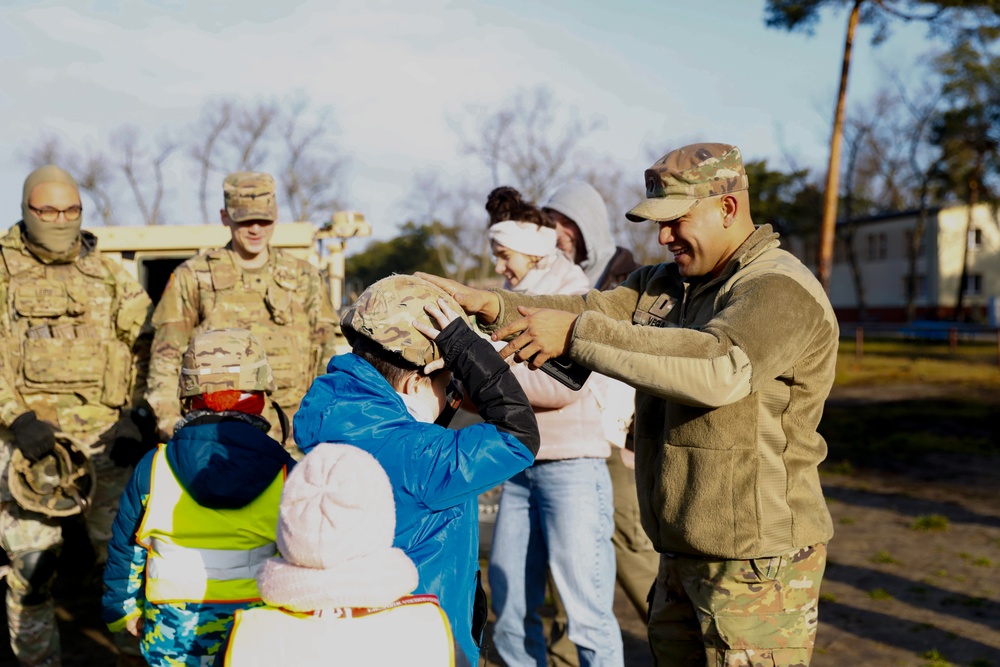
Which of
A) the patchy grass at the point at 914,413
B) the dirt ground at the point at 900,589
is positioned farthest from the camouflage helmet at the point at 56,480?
the patchy grass at the point at 914,413

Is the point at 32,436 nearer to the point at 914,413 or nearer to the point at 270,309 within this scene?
the point at 270,309

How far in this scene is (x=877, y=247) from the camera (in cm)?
4581

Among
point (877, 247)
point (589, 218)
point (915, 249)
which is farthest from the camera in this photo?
point (877, 247)

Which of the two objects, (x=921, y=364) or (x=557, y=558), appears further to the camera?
(x=921, y=364)

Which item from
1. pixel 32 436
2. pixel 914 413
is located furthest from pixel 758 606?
pixel 914 413

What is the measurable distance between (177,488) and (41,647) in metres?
2.33

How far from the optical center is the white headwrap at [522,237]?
4344 millimetres

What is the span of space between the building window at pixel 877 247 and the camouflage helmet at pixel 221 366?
46.2 metres

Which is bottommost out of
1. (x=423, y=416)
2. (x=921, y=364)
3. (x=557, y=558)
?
(x=921, y=364)

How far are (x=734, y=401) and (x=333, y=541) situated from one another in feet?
3.58

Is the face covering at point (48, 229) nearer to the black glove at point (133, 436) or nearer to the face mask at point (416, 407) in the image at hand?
the black glove at point (133, 436)

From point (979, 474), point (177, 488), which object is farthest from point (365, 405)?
point (979, 474)

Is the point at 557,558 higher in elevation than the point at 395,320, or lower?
lower

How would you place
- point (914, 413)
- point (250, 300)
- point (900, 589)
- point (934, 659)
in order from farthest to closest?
point (914, 413), point (900, 589), point (934, 659), point (250, 300)
